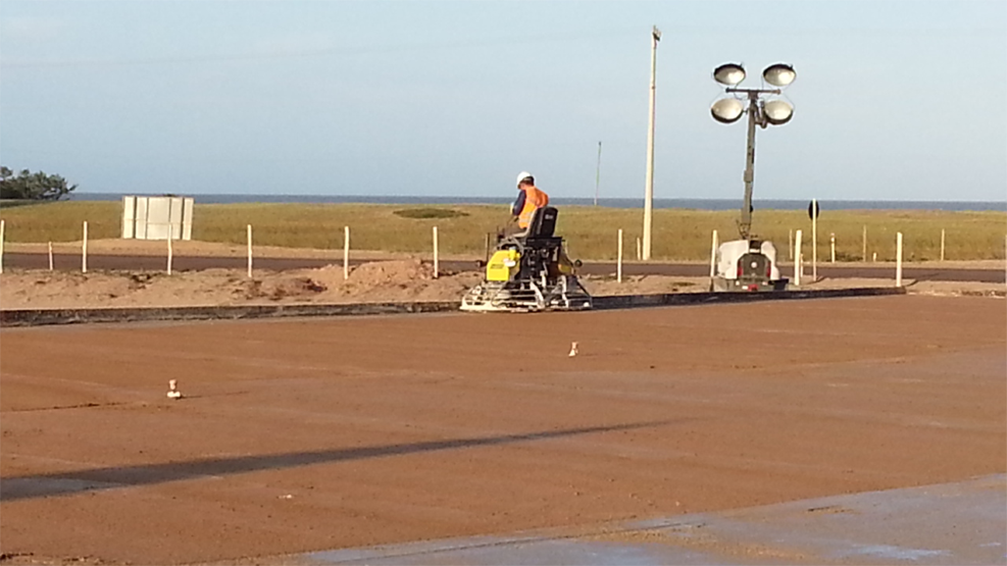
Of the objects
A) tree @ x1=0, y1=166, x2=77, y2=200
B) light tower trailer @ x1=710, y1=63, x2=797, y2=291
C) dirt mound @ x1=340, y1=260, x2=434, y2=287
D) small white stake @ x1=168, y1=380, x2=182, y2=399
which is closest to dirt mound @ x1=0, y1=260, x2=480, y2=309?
dirt mound @ x1=340, y1=260, x2=434, y2=287

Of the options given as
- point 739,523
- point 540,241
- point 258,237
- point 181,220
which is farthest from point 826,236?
point 739,523

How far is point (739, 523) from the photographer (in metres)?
8.76

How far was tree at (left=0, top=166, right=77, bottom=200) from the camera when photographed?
135250 millimetres

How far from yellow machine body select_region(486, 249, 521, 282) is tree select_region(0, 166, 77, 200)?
380ft

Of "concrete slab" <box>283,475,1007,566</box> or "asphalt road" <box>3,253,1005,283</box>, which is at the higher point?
"asphalt road" <box>3,253,1005,283</box>

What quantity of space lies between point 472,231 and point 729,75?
57559 millimetres

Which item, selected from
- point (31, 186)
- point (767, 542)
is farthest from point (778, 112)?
point (31, 186)

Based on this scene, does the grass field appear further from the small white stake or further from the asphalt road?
the small white stake

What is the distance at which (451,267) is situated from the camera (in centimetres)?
4428

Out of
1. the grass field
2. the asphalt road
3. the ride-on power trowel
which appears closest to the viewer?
the ride-on power trowel

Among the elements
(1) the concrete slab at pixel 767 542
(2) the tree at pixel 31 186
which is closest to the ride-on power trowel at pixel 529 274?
(1) the concrete slab at pixel 767 542

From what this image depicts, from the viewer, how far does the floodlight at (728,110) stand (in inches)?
1172

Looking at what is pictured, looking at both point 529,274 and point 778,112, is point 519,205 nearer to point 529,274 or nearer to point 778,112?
point 529,274

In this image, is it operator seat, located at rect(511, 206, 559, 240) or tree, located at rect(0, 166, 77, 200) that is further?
tree, located at rect(0, 166, 77, 200)
